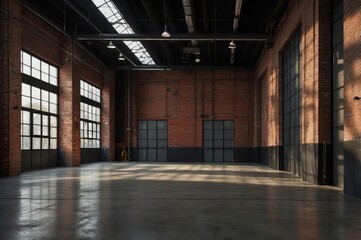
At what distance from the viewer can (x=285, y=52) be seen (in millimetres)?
23203

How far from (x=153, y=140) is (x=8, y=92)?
66.6 ft

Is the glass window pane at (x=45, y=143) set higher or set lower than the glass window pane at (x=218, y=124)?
lower

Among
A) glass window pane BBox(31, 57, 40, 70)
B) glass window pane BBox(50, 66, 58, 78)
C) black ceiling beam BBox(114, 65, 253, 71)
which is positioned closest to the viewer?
glass window pane BBox(31, 57, 40, 70)

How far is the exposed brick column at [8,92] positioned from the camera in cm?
1878

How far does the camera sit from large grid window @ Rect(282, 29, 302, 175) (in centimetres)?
1992

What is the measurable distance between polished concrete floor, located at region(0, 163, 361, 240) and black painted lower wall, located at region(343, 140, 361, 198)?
0.40 m

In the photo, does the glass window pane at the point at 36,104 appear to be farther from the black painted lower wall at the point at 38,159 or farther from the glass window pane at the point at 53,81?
the black painted lower wall at the point at 38,159

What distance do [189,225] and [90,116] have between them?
2724 centimetres

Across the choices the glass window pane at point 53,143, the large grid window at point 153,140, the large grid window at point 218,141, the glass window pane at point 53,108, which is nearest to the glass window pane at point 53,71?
the glass window pane at point 53,108

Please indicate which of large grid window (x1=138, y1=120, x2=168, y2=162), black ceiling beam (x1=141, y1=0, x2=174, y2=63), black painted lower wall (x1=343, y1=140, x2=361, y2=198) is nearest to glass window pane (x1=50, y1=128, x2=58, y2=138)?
black ceiling beam (x1=141, y1=0, x2=174, y2=63)

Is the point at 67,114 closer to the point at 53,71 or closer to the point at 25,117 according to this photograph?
the point at 53,71

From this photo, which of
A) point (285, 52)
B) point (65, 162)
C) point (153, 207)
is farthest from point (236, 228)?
point (65, 162)

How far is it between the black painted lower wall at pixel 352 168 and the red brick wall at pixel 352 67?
0.76 feet

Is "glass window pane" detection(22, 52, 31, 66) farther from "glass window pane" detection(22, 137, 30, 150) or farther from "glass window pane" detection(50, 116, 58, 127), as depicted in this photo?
"glass window pane" detection(50, 116, 58, 127)
